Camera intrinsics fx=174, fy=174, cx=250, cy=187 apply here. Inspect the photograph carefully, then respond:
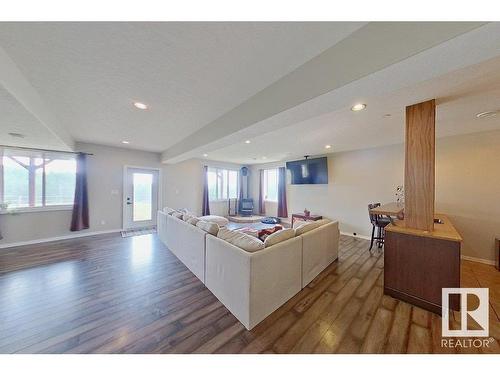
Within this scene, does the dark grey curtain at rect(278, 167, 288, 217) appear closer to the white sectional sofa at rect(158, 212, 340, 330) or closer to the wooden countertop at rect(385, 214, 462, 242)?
the white sectional sofa at rect(158, 212, 340, 330)

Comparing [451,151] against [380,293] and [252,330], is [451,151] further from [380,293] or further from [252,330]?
[252,330]

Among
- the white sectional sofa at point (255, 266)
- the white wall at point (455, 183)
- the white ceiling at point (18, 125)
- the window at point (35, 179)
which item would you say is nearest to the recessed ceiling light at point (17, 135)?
the white ceiling at point (18, 125)

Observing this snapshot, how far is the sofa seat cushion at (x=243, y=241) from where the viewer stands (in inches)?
69.9

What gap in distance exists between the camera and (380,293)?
7.20ft

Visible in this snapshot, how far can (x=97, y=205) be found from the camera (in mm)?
4688

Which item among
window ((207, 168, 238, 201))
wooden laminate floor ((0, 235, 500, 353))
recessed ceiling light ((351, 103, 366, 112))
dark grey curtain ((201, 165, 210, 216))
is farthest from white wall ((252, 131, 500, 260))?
dark grey curtain ((201, 165, 210, 216))

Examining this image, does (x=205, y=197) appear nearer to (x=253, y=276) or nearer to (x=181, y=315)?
(x=181, y=315)

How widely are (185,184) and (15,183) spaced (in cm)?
376

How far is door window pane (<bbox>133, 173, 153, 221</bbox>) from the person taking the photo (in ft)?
17.4

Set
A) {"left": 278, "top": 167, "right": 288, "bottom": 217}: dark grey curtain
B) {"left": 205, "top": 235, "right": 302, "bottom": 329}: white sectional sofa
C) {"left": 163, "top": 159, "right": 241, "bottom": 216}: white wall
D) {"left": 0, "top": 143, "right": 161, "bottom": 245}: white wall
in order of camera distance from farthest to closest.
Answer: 1. {"left": 278, "top": 167, "right": 288, "bottom": 217}: dark grey curtain
2. {"left": 163, "top": 159, "right": 241, "bottom": 216}: white wall
3. {"left": 0, "top": 143, "right": 161, "bottom": 245}: white wall
4. {"left": 205, "top": 235, "right": 302, "bottom": 329}: white sectional sofa

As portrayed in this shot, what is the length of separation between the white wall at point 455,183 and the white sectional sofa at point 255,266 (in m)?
2.46

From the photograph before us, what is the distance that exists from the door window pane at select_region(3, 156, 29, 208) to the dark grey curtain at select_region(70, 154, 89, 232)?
822mm

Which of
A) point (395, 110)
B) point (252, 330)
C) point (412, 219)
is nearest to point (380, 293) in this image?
point (412, 219)

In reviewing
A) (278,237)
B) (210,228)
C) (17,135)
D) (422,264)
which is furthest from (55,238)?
(422,264)
